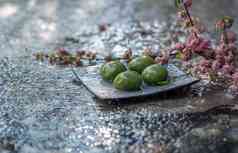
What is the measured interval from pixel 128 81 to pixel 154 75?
0.51 feet

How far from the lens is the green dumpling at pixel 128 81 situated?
2.75 m

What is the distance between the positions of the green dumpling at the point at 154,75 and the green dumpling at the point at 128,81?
5cm

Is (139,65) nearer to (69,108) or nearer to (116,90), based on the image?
(116,90)

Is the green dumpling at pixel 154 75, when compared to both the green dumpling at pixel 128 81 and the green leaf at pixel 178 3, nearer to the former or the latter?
the green dumpling at pixel 128 81

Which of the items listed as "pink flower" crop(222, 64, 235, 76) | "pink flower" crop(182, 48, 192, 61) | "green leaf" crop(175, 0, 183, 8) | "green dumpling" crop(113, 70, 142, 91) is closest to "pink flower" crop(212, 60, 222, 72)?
"pink flower" crop(222, 64, 235, 76)

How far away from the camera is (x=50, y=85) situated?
3.08 metres

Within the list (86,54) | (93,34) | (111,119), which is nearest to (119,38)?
(93,34)

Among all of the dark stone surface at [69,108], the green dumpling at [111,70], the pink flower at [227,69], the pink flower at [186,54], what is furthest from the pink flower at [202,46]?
the green dumpling at [111,70]

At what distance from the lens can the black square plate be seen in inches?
108

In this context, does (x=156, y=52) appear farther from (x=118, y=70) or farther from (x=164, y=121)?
(x=164, y=121)

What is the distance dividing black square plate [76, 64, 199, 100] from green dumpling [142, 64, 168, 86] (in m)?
0.03

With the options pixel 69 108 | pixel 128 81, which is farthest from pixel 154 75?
pixel 69 108

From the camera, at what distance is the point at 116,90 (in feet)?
9.19

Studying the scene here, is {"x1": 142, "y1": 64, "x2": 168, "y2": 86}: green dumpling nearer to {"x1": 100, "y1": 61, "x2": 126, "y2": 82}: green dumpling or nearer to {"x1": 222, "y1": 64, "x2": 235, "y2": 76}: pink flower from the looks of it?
{"x1": 100, "y1": 61, "x2": 126, "y2": 82}: green dumpling
